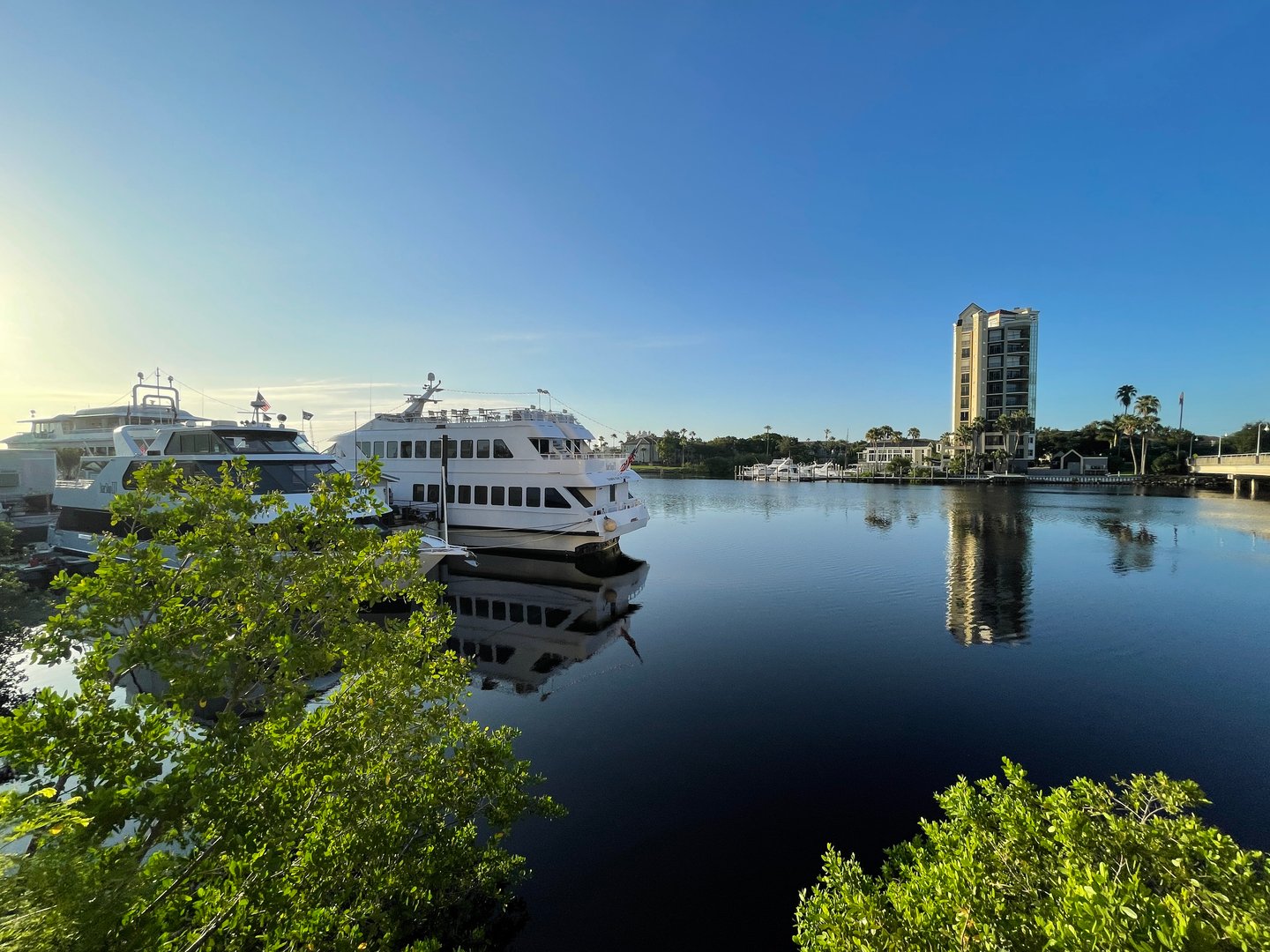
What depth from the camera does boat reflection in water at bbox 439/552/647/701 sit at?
16.1m

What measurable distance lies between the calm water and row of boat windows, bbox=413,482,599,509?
4.28 m

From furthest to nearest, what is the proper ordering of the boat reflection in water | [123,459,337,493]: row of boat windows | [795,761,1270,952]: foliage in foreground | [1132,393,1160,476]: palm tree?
[1132,393,1160,476]: palm tree < [123,459,337,493]: row of boat windows < the boat reflection in water < [795,761,1270,952]: foliage in foreground

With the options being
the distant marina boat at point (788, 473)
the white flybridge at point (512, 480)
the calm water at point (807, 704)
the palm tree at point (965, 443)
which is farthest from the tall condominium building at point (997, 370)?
the white flybridge at point (512, 480)

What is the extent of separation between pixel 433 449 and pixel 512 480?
6.11 metres

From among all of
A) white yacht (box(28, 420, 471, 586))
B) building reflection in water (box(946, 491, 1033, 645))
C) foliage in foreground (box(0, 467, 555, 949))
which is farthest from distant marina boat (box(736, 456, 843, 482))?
foliage in foreground (box(0, 467, 555, 949))

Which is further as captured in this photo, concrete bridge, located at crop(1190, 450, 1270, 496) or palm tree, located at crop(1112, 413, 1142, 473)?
palm tree, located at crop(1112, 413, 1142, 473)

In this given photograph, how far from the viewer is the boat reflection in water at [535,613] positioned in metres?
16.1

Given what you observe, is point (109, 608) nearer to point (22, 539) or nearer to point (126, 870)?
point (126, 870)

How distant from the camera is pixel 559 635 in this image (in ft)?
61.2

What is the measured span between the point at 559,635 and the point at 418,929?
1216 cm

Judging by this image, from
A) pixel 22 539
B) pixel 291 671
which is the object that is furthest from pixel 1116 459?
pixel 22 539

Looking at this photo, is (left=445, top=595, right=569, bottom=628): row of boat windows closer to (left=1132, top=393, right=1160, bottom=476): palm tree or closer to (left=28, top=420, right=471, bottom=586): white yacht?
(left=28, top=420, right=471, bottom=586): white yacht

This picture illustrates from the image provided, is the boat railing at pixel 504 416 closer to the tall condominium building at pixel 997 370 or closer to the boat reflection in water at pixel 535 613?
the boat reflection in water at pixel 535 613

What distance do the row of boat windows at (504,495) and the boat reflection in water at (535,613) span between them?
11.1 feet
